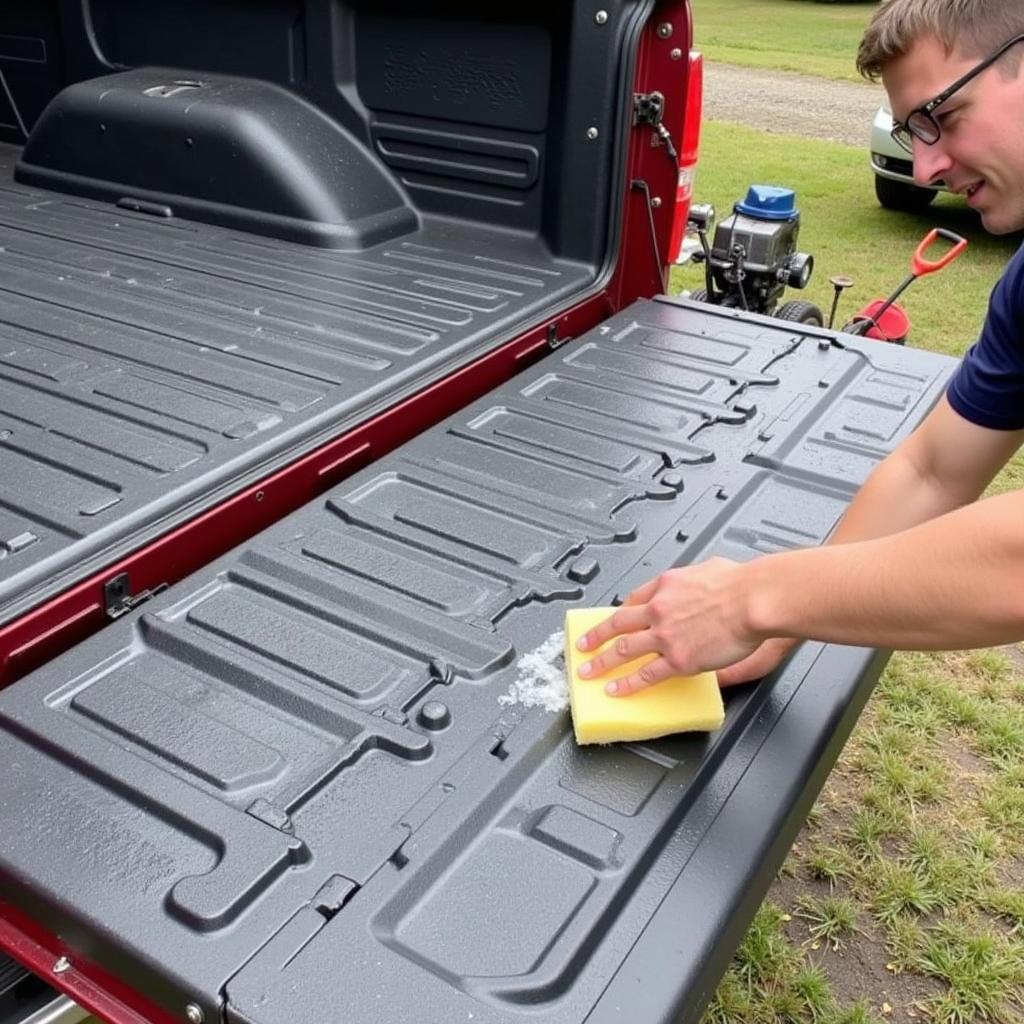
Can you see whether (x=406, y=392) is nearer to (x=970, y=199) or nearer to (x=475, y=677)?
(x=475, y=677)

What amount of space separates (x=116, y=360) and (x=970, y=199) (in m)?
1.56

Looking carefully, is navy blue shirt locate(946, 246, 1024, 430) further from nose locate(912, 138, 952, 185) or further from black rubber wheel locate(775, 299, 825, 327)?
black rubber wheel locate(775, 299, 825, 327)

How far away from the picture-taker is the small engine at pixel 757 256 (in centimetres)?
341

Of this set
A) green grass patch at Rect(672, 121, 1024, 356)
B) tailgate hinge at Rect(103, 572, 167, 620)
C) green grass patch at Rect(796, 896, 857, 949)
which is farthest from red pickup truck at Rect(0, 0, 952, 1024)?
green grass patch at Rect(672, 121, 1024, 356)

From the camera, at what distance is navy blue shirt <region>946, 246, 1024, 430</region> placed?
164 centimetres

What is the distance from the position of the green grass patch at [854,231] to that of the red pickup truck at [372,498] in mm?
3086

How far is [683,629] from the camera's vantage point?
135cm

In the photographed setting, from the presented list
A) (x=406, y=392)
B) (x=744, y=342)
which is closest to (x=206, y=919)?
(x=406, y=392)

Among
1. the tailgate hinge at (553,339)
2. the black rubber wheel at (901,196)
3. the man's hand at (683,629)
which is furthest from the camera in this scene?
the black rubber wheel at (901,196)

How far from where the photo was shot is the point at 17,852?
119 cm

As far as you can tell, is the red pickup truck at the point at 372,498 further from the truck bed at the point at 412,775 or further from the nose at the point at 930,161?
the nose at the point at 930,161

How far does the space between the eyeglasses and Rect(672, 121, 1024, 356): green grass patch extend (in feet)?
13.0

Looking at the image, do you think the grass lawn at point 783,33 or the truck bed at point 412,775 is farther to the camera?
the grass lawn at point 783,33

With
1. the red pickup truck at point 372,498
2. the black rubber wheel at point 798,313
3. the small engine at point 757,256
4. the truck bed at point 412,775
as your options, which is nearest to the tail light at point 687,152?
the red pickup truck at point 372,498
